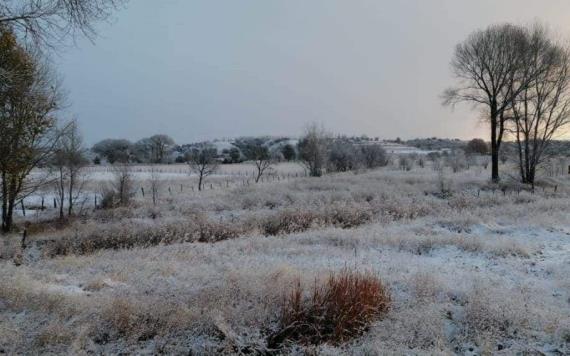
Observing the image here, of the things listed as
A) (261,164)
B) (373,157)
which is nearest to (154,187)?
(261,164)

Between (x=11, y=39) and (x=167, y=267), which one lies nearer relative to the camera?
(x=11, y=39)

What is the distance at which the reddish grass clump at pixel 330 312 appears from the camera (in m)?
5.32

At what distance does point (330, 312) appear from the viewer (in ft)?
18.6

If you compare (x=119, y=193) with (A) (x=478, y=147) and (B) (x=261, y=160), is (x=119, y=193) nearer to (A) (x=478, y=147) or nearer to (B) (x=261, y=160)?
(B) (x=261, y=160)

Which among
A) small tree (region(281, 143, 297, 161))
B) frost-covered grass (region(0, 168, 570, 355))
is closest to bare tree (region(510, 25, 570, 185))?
frost-covered grass (region(0, 168, 570, 355))

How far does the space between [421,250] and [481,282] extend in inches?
183

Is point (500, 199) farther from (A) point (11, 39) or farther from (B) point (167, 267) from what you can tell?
(A) point (11, 39)

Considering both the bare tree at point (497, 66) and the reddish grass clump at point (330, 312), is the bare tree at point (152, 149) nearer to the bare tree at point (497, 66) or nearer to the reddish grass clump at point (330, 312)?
the bare tree at point (497, 66)

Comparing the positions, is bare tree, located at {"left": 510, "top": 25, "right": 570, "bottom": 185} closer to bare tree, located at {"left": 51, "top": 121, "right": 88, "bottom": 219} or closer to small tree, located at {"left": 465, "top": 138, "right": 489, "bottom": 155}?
bare tree, located at {"left": 51, "top": 121, "right": 88, "bottom": 219}

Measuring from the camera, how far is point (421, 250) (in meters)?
12.0

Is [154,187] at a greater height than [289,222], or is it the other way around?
[154,187]

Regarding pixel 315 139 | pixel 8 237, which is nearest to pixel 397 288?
pixel 8 237

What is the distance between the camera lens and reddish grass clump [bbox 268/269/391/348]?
5.32m

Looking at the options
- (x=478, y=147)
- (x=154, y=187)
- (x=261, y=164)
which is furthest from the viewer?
(x=478, y=147)
